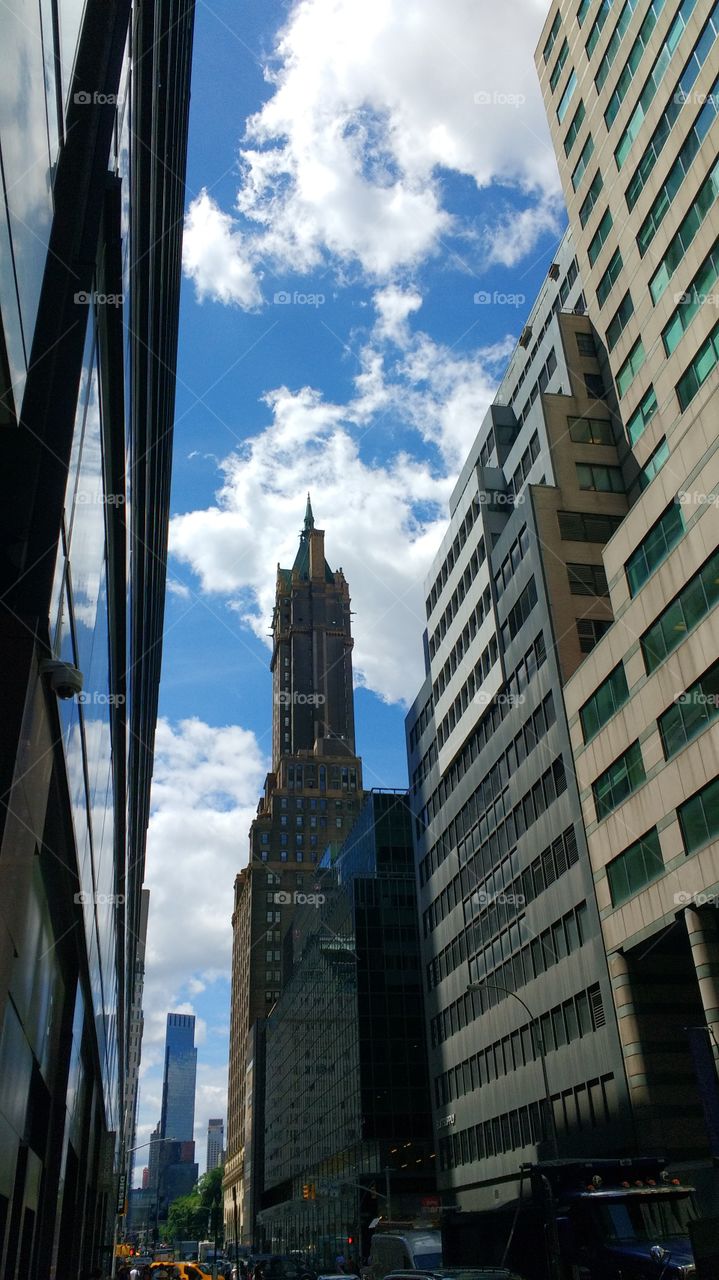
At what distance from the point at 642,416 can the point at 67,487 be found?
38995 mm

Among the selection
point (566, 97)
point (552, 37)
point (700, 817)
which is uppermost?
point (552, 37)

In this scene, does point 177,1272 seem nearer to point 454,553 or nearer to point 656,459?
point 454,553

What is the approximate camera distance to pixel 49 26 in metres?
9.02

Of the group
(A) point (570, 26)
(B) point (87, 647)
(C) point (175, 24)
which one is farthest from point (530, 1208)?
(A) point (570, 26)

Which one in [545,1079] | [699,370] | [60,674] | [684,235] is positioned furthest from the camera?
[684,235]

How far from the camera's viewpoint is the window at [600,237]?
156 ft

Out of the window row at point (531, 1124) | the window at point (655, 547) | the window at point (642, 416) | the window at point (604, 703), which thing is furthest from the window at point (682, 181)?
the window row at point (531, 1124)

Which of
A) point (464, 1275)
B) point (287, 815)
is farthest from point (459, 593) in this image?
point (287, 815)

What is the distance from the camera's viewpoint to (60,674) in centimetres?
1073

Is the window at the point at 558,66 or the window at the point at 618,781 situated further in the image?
the window at the point at 558,66

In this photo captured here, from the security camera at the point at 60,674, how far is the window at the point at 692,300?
109ft

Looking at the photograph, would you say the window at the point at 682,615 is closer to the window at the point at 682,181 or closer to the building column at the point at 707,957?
the building column at the point at 707,957

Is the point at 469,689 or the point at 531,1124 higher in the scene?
the point at 469,689

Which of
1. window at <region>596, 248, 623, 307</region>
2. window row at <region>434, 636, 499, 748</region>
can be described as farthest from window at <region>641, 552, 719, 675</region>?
window at <region>596, 248, 623, 307</region>
